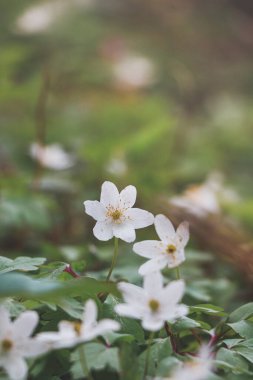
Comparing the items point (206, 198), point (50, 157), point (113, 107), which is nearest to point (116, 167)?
point (50, 157)

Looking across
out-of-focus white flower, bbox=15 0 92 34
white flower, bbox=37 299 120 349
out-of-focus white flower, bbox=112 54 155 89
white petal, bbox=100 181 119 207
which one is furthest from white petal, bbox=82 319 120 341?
out-of-focus white flower, bbox=112 54 155 89

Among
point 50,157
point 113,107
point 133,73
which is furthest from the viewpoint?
point 133,73

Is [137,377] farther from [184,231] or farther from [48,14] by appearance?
[48,14]

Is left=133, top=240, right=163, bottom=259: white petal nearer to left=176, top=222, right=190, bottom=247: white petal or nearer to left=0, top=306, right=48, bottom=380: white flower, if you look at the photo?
left=176, top=222, right=190, bottom=247: white petal

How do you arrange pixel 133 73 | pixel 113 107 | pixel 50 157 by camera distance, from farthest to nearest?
pixel 133 73
pixel 113 107
pixel 50 157

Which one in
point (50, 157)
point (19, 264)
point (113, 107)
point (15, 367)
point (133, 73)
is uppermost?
point (133, 73)

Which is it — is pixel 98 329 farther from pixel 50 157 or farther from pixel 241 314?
pixel 50 157

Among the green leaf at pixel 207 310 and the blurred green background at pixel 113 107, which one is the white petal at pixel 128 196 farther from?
the blurred green background at pixel 113 107
